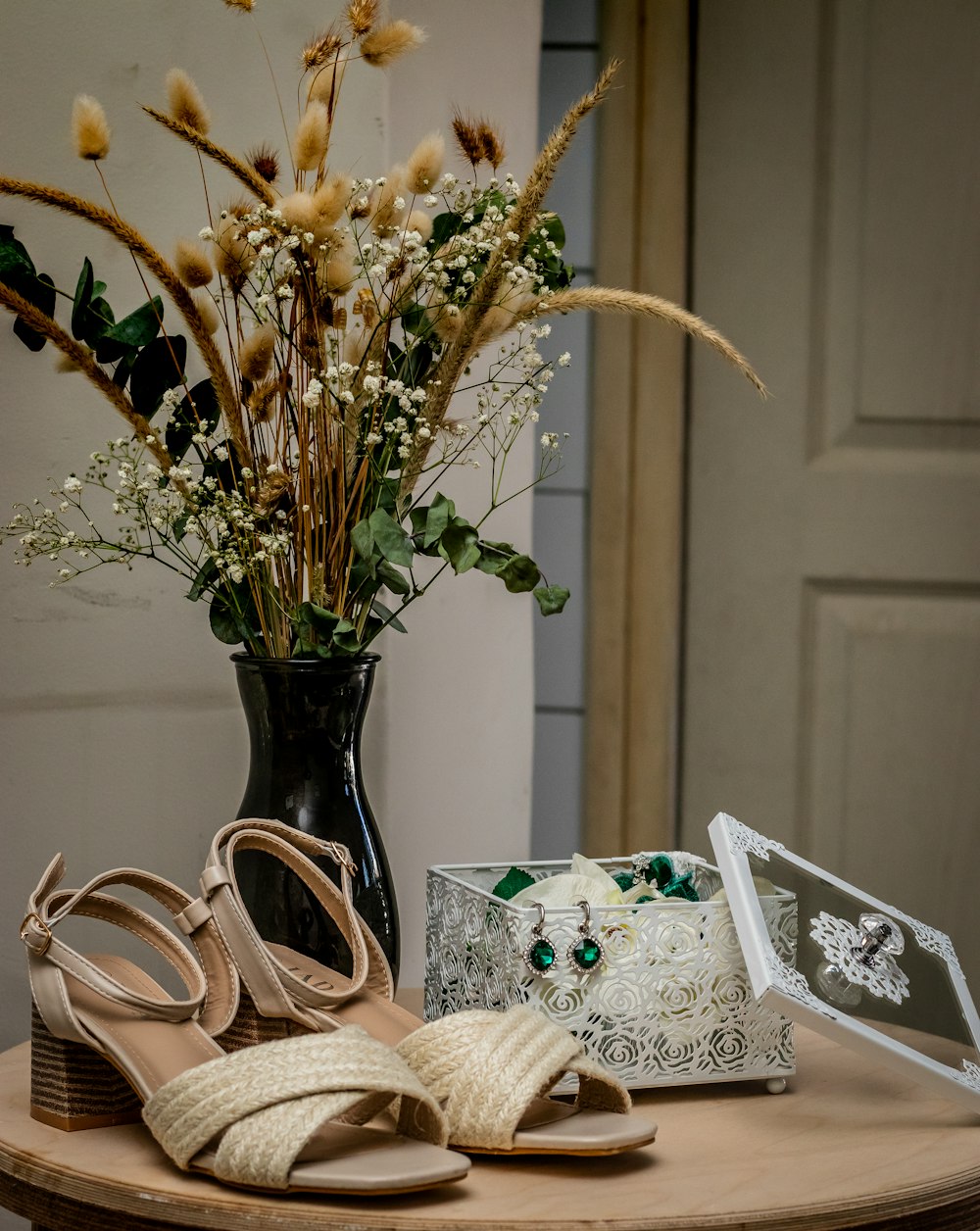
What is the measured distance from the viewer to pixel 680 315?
79 cm

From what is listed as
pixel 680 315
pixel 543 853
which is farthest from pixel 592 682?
pixel 680 315

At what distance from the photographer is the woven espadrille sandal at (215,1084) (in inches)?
21.2

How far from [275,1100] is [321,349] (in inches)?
18.0

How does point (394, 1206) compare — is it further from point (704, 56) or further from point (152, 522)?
point (704, 56)

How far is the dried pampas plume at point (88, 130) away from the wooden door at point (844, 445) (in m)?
0.79

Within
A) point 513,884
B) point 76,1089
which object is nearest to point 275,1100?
point 76,1089

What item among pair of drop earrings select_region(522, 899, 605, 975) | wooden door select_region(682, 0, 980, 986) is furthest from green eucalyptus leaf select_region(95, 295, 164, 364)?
wooden door select_region(682, 0, 980, 986)

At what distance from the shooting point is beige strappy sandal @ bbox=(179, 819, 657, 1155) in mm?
584

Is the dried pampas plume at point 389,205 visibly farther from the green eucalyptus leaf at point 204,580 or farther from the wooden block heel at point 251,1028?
the wooden block heel at point 251,1028

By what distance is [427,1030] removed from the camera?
2.05 ft

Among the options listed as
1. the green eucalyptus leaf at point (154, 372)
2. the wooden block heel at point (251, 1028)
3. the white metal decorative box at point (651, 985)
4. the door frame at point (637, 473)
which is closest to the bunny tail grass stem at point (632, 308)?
the green eucalyptus leaf at point (154, 372)

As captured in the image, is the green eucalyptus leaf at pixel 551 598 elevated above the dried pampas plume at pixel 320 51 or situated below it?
below

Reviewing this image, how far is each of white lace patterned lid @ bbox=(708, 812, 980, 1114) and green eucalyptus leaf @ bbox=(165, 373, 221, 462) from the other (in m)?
0.42

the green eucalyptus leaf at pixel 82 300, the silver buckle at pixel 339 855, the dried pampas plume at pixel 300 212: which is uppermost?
the dried pampas plume at pixel 300 212
